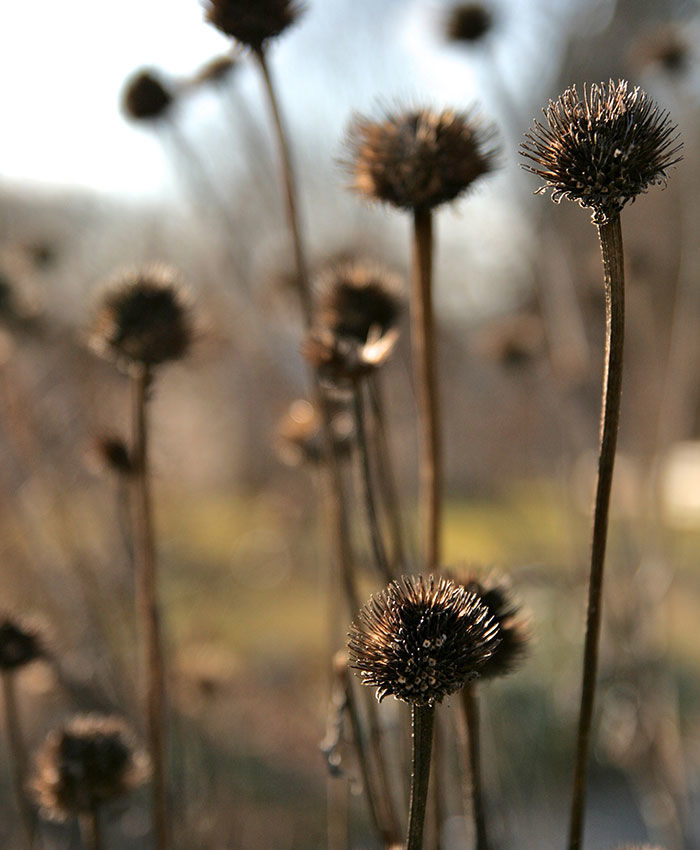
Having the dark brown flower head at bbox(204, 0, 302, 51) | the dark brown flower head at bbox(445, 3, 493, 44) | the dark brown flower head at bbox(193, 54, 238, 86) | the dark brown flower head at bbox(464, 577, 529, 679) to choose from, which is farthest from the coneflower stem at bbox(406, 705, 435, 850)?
the dark brown flower head at bbox(445, 3, 493, 44)

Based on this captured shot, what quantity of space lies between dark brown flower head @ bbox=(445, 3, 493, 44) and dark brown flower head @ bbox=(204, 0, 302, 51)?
2.93 feet

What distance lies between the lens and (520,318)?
2.28m

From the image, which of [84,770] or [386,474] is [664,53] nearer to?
[386,474]

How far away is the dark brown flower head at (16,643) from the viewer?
1013 mm

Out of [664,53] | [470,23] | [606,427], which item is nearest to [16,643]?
[606,427]

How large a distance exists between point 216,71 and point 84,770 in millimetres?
999

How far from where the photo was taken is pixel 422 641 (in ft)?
1.88

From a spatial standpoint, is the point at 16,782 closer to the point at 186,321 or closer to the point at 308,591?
the point at 186,321

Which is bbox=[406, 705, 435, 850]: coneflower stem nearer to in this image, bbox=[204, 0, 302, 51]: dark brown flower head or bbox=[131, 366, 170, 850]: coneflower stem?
bbox=[131, 366, 170, 850]: coneflower stem

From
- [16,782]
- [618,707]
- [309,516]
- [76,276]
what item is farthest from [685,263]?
[309,516]

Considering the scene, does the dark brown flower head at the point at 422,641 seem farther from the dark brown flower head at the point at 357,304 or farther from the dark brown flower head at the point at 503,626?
the dark brown flower head at the point at 357,304

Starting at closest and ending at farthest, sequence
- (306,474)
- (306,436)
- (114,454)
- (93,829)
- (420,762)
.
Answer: (420,762)
(93,829)
(114,454)
(306,436)
(306,474)

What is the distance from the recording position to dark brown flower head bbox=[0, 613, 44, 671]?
1013 mm

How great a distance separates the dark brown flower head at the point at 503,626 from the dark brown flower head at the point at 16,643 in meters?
0.56
